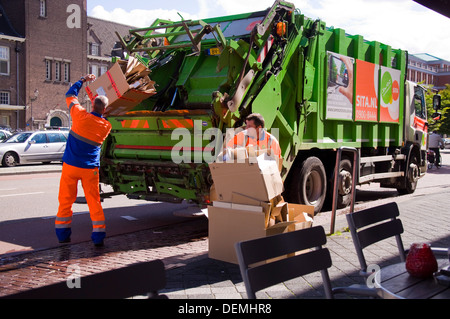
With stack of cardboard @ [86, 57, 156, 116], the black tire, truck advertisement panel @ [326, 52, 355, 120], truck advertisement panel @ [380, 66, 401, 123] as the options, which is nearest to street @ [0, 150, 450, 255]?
stack of cardboard @ [86, 57, 156, 116]

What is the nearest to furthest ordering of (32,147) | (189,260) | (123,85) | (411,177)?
(189,260) → (123,85) → (411,177) → (32,147)

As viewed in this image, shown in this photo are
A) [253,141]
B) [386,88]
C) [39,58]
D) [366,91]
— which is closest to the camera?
[253,141]

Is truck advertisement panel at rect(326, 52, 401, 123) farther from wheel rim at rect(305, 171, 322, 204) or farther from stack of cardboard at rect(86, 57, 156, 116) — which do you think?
stack of cardboard at rect(86, 57, 156, 116)

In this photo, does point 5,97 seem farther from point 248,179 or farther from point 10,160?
point 248,179

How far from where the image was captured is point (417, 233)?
6.46 metres

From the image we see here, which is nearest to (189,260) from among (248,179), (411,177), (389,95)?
(248,179)

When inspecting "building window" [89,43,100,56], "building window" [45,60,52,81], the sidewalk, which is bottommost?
the sidewalk

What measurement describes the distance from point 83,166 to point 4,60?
3450 cm

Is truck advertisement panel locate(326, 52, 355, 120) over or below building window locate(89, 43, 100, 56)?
below

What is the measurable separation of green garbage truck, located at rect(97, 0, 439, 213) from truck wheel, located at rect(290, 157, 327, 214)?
0.02 metres

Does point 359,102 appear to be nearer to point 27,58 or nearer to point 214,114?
point 214,114

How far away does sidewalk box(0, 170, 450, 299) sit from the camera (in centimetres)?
421

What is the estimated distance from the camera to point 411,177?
11.5 meters

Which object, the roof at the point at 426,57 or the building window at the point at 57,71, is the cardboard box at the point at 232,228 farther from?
the roof at the point at 426,57
